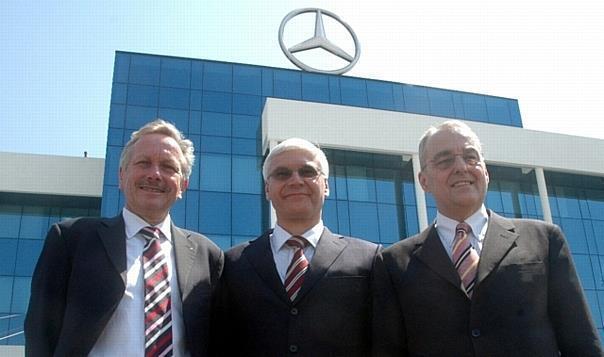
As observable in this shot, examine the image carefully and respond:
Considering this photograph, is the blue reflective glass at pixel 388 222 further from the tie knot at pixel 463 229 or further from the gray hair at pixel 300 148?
the tie knot at pixel 463 229

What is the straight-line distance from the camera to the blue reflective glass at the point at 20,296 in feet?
64.0

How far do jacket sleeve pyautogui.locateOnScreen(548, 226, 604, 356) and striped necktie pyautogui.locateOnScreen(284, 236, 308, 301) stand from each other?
141 centimetres

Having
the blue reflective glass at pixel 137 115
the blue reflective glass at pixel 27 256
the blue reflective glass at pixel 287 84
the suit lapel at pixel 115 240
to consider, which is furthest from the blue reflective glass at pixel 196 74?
the suit lapel at pixel 115 240

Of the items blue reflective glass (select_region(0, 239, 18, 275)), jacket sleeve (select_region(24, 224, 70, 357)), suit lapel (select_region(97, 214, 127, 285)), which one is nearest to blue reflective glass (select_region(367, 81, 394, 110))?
blue reflective glass (select_region(0, 239, 18, 275))

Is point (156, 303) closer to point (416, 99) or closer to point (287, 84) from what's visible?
point (287, 84)

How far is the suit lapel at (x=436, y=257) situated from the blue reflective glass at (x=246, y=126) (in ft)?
61.9

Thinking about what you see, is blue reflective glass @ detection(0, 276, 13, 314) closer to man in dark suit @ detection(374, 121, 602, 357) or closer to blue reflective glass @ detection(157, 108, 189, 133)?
blue reflective glass @ detection(157, 108, 189, 133)

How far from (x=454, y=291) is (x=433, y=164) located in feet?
2.70

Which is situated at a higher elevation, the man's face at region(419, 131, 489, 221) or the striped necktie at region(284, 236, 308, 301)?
the man's face at region(419, 131, 489, 221)

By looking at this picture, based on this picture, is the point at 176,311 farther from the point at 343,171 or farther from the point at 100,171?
the point at 100,171

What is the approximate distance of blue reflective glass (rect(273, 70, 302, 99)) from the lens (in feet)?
75.9

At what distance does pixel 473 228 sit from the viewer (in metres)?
3.12

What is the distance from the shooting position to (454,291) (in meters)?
2.83

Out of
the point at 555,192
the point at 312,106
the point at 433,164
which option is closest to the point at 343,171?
the point at 312,106
